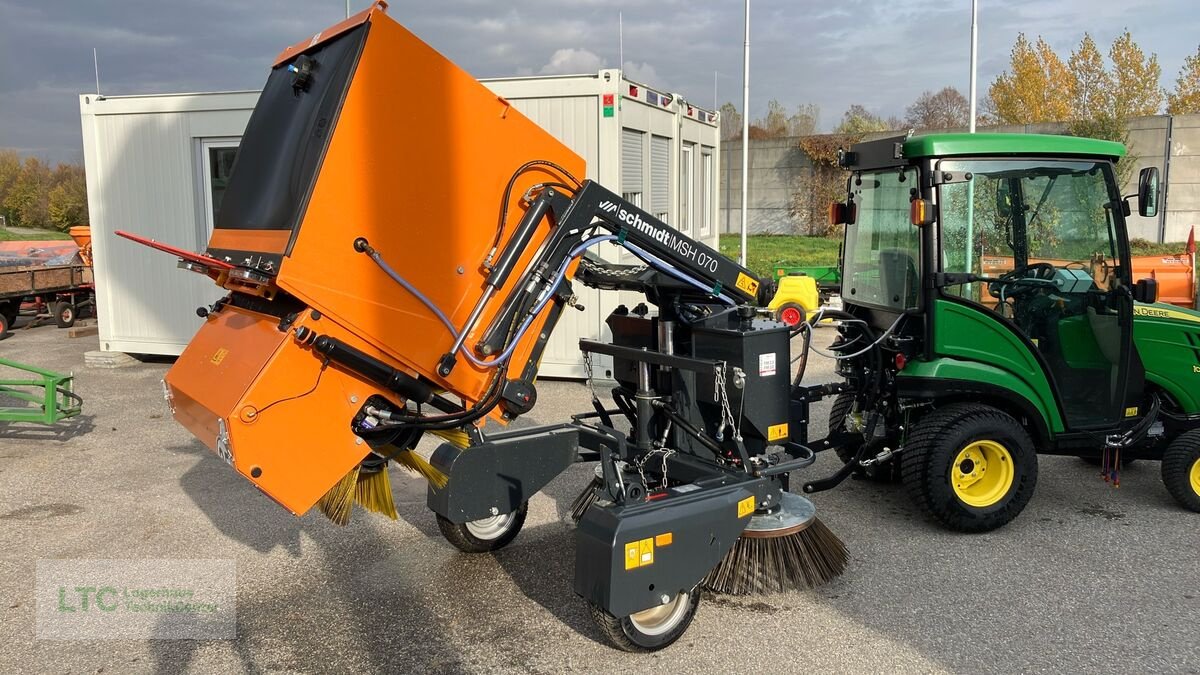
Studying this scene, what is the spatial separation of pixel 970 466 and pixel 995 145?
1794 millimetres

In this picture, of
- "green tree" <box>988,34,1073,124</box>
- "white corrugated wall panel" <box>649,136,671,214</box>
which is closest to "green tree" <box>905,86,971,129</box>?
"green tree" <box>988,34,1073,124</box>

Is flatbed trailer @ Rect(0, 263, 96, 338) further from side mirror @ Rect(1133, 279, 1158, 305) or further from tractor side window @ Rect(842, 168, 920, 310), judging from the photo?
side mirror @ Rect(1133, 279, 1158, 305)

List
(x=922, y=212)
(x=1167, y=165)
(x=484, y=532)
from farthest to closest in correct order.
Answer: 1. (x=1167, y=165)
2. (x=922, y=212)
3. (x=484, y=532)

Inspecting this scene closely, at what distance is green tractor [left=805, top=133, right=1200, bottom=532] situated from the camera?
15.9ft

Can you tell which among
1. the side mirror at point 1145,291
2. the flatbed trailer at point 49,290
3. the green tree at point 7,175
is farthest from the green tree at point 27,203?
the side mirror at point 1145,291

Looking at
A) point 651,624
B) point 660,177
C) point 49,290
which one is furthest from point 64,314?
point 651,624

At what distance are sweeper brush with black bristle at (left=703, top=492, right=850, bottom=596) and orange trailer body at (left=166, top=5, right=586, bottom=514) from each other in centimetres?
138

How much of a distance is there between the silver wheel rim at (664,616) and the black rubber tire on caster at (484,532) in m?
1.08

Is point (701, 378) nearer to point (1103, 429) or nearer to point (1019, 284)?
point (1019, 284)

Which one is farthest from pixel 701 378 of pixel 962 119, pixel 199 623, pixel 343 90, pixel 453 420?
pixel 962 119

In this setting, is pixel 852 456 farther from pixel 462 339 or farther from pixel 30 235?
pixel 30 235

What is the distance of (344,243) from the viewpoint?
3301mm

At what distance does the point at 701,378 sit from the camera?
4188mm

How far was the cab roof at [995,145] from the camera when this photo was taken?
15.8ft
